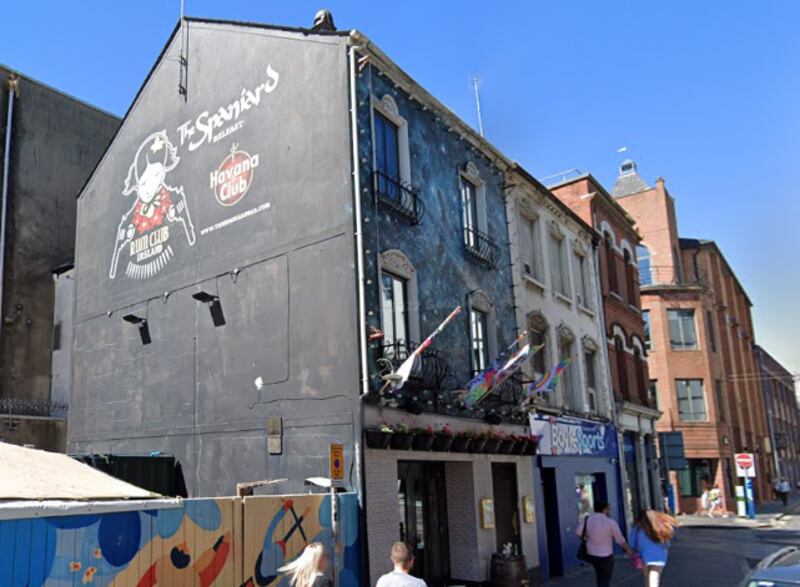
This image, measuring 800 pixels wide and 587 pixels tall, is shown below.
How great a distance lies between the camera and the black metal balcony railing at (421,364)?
1121 cm

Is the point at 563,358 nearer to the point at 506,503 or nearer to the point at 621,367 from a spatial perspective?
the point at 621,367

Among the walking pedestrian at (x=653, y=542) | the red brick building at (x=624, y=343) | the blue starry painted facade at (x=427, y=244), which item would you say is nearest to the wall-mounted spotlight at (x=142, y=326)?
the blue starry painted facade at (x=427, y=244)

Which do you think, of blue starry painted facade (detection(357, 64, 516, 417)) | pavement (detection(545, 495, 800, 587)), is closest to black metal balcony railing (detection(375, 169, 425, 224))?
blue starry painted facade (detection(357, 64, 516, 417))

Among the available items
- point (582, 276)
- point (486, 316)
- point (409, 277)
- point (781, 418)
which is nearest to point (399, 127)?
point (409, 277)

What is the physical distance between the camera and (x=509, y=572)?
12.5m

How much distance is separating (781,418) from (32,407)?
197ft

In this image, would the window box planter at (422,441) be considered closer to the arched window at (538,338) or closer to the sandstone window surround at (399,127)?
the sandstone window surround at (399,127)

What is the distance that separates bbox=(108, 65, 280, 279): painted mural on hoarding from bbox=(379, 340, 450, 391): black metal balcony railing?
3.81 metres

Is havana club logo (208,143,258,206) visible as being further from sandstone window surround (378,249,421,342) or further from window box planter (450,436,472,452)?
window box planter (450,436,472,452)

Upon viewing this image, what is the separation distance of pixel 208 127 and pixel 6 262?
26.1 ft

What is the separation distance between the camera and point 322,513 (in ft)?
32.2

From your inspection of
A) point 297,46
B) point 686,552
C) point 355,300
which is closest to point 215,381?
→ point 355,300

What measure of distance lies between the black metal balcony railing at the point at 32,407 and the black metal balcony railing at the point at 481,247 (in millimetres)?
11012

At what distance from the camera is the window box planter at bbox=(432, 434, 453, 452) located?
11953 mm
